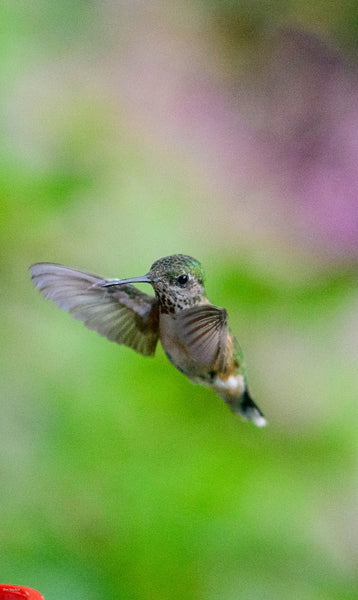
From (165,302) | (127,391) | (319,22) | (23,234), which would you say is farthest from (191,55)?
(165,302)

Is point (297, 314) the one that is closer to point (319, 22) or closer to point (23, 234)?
point (23, 234)

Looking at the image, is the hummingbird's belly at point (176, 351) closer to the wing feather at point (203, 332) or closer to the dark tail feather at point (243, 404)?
the wing feather at point (203, 332)

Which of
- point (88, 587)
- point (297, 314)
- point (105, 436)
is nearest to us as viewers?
point (88, 587)

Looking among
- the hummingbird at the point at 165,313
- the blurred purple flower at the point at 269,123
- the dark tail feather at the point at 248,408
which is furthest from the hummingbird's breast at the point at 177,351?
the blurred purple flower at the point at 269,123

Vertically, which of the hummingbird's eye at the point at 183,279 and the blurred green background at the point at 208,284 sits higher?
the blurred green background at the point at 208,284

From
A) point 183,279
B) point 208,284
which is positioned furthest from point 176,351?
point 208,284

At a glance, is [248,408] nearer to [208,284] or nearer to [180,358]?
[180,358]
